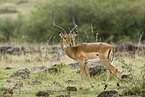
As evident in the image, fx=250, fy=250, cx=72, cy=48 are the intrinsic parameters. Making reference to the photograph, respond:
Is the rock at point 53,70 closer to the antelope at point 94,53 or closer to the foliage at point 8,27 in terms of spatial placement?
the antelope at point 94,53

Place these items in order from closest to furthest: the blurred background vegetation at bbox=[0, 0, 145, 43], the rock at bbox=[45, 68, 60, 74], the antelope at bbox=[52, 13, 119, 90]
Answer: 1. the antelope at bbox=[52, 13, 119, 90]
2. the rock at bbox=[45, 68, 60, 74]
3. the blurred background vegetation at bbox=[0, 0, 145, 43]

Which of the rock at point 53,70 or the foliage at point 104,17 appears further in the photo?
the foliage at point 104,17

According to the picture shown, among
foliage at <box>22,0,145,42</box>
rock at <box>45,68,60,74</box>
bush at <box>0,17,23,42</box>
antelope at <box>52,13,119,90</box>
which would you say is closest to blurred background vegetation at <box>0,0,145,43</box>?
foliage at <box>22,0,145,42</box>

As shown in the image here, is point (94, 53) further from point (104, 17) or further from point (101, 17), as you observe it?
point (104, 17)

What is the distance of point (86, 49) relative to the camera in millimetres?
6461

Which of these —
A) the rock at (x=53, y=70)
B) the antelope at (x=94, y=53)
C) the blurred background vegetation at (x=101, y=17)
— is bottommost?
the rock at (x=53, y=70)

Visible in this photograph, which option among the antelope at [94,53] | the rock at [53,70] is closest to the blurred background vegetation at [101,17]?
the rock at [53,70]

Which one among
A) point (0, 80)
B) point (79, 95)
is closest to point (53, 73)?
point (0, 80)

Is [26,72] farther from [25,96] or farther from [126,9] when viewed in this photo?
[126,9]

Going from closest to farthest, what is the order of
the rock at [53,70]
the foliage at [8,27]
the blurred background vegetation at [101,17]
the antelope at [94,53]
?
the antelope at [94,53] < the rock at [53,70] < the blurred background vegetation at [101,17] < the foliage at [8,27]

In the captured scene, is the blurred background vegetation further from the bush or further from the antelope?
the antelope

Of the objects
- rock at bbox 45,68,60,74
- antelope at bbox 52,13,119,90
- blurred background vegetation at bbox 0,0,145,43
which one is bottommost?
rock at bbox 45,68,60,74

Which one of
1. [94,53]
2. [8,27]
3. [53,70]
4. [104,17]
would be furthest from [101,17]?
[94,53]

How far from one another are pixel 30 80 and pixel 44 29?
61.8 ft
